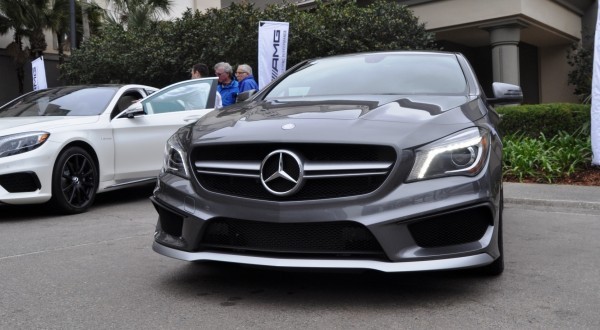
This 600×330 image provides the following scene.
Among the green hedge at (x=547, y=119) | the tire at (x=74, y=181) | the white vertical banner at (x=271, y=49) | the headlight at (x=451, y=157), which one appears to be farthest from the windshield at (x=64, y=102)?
the green hedge at (x=547, y=119)

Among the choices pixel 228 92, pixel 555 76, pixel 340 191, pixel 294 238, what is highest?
pixel 555 76

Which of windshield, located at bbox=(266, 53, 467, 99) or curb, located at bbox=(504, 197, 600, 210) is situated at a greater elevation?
windshield, located at bbox=(266, 53, 467, 99)

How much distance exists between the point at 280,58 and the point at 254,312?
8952 millimetres

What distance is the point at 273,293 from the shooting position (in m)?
3.91

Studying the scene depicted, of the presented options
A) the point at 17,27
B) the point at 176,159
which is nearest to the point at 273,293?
the point at 176,159

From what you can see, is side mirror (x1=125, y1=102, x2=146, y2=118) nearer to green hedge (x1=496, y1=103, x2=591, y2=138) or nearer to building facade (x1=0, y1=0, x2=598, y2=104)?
green hedge (x1=496, y1=103, x2=591, y2=138)

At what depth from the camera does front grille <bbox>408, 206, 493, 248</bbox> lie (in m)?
3.45

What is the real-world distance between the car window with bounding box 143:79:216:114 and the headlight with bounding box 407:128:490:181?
215 inches

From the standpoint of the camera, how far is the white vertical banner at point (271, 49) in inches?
475

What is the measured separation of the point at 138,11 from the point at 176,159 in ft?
72.0

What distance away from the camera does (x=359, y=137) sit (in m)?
3.51

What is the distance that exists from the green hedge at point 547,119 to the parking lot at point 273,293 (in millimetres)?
6078

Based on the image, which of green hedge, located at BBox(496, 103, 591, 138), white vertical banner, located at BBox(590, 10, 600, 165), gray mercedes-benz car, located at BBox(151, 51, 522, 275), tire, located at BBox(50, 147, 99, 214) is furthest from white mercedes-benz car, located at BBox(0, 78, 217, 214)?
green hedge, located at BBox(496, 103, 591, 138)

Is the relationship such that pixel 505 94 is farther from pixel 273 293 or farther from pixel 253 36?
pixel 253 36
